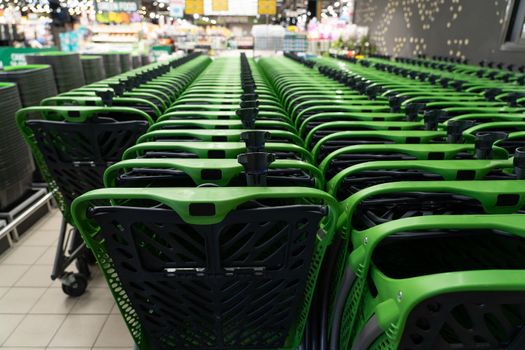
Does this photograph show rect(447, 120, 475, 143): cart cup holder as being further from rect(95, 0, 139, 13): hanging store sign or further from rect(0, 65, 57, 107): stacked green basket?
rect(95, 0, 139, 13): hanging store sign

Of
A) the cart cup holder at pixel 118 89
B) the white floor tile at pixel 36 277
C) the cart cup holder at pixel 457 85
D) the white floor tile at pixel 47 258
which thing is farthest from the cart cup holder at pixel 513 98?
the white floor tile at pixel 47 258

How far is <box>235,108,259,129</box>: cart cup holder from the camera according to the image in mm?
1821

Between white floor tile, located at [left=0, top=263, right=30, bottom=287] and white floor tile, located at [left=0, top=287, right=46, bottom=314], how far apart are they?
118 millimetres

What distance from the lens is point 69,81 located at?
4852 mm

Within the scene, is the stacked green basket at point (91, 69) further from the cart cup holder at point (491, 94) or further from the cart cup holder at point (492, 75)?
the cart cup holder at point (492, 75)

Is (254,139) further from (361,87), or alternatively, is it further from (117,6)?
(117,6)

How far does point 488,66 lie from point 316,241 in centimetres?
579

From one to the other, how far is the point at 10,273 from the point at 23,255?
282 millimetres

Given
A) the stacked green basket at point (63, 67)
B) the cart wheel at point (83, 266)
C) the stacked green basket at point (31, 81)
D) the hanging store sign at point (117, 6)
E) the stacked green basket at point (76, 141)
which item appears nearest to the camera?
the stacked green basket at point (76, 141)

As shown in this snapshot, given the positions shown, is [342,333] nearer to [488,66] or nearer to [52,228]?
[52,228]

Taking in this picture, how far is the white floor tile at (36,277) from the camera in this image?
9.71 ft

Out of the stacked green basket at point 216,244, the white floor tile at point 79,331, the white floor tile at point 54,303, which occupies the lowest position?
the white floor tile at point 54,303

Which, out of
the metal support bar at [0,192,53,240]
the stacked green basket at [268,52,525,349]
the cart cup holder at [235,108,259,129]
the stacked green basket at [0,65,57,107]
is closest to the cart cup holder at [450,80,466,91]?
the stacked green basket at [268,52,525,349]

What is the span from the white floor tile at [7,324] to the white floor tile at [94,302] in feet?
1.16
